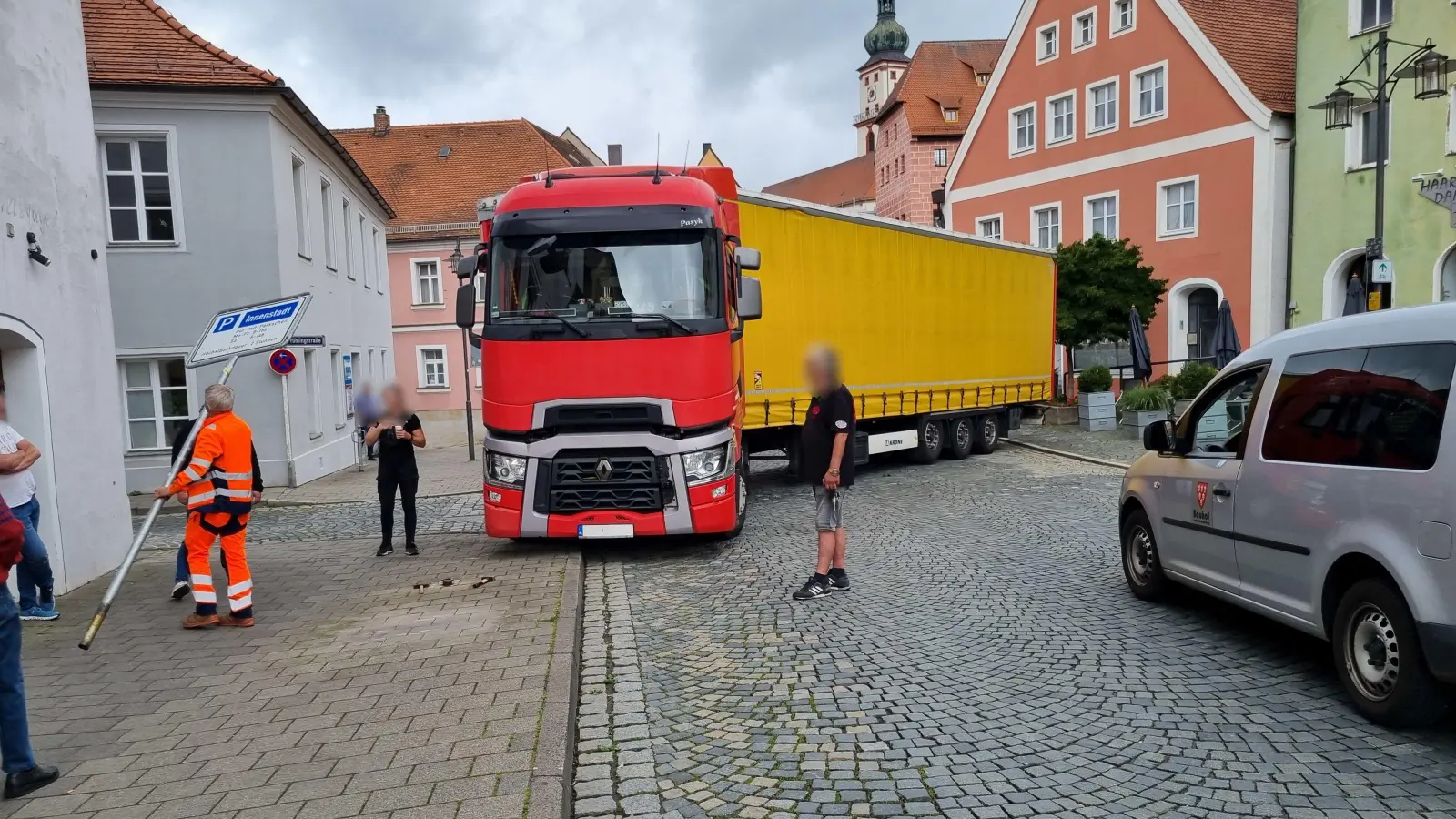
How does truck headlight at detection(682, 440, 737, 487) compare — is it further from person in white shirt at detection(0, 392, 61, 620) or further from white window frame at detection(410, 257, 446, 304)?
white window frame at detection(410, 257, 446, 304)

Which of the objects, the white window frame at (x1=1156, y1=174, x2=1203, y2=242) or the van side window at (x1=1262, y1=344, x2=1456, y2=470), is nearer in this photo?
the van side window at (x1=1262, y1=344, x2=1456, y2=470)

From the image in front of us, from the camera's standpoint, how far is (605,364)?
28.8 feet

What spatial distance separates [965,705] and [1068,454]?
43.6ft

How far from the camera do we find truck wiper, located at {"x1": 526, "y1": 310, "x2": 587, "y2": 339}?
879cm

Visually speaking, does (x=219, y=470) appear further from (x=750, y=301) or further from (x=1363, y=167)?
(x=1363, y=167)

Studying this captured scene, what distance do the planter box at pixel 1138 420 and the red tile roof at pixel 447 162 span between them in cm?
2539

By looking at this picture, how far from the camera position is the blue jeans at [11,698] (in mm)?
4105

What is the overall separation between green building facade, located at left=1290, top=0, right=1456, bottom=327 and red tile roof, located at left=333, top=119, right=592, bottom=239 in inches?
1014

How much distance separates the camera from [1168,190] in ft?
96.3

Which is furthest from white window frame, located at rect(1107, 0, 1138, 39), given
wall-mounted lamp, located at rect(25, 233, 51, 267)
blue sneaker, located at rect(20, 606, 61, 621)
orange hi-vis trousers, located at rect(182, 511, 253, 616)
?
blue sneaker, located at rect(20, 606, 61, 621)

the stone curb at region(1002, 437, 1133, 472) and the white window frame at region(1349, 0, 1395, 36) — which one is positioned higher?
the white window frame at region(1349, 0, 1395, 36)

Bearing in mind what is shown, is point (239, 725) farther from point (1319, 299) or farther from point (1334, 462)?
point (1319, 299)

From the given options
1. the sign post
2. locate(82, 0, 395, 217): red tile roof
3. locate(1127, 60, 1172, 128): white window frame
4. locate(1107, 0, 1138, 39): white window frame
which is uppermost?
locate(1107, 0, 1138, 39): white window frame

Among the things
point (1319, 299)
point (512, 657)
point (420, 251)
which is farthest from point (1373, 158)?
point (420, 251)
